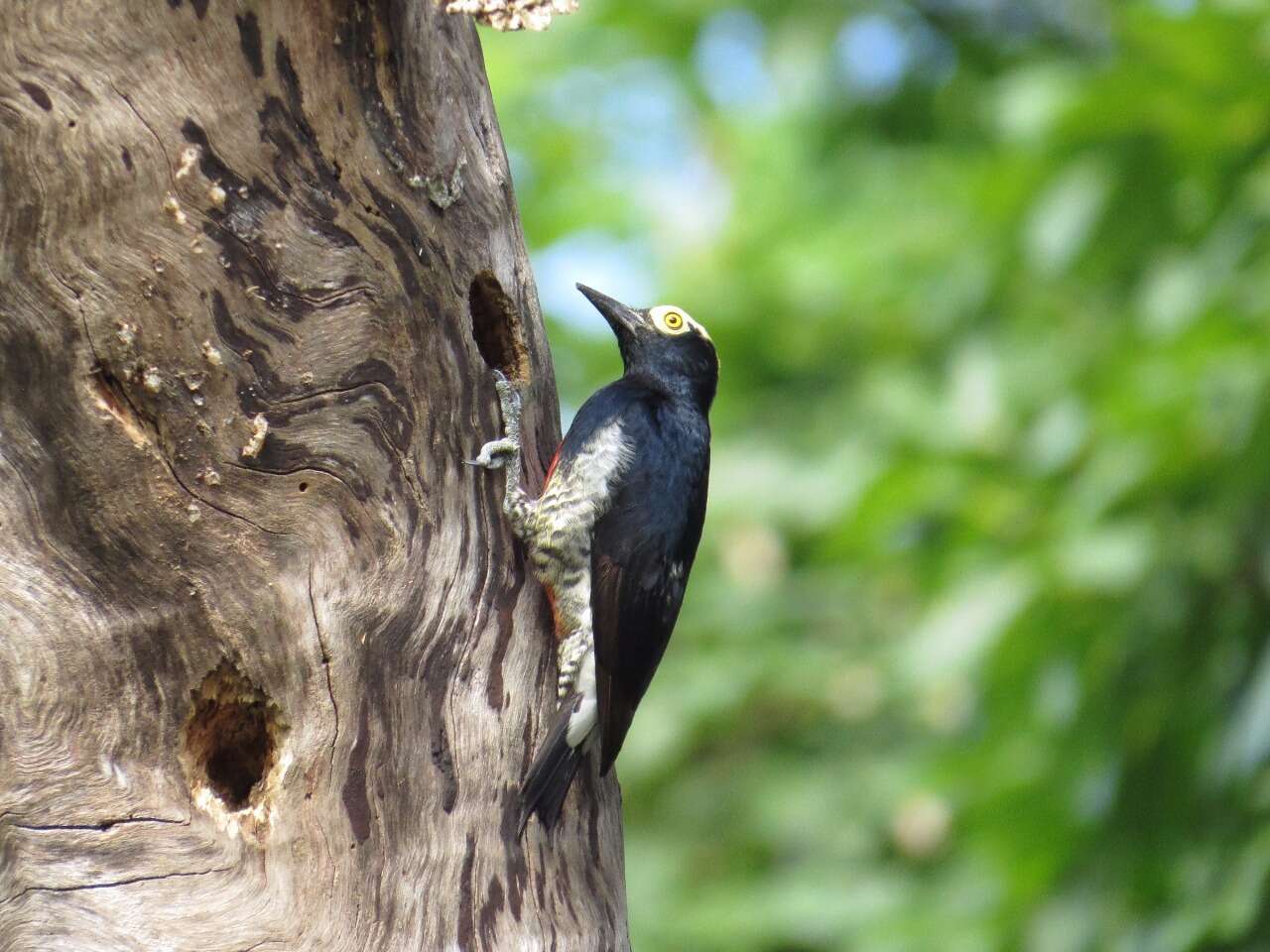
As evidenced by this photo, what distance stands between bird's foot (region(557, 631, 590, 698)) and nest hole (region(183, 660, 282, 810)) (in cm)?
73

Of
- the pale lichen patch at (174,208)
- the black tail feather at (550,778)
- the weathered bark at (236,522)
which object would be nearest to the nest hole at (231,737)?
the weathered bark at (236,522)

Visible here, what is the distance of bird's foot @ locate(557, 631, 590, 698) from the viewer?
12.9ft

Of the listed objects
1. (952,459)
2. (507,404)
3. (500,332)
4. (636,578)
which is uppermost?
(952,459)

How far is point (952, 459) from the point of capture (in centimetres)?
619

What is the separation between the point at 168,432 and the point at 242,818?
2.90 ft

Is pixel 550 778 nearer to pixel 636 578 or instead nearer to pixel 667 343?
pixel 636 578

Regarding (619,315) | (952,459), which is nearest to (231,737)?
(619,315)

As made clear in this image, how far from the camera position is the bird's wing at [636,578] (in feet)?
13.3

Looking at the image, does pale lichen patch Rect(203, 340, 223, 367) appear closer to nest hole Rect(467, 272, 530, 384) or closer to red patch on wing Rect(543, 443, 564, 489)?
nest hole Rect(467, 272, 530, 384)

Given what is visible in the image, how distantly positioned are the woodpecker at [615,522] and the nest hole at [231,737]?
0.62 m

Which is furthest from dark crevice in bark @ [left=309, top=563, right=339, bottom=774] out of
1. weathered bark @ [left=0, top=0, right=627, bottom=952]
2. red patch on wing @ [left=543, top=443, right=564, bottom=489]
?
red patch on wing @ [left=543, top=443, right=564, bottom=489]

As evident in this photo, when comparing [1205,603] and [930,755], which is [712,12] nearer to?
[930,755]

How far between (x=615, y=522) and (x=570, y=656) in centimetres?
68

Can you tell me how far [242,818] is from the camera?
138 inches
